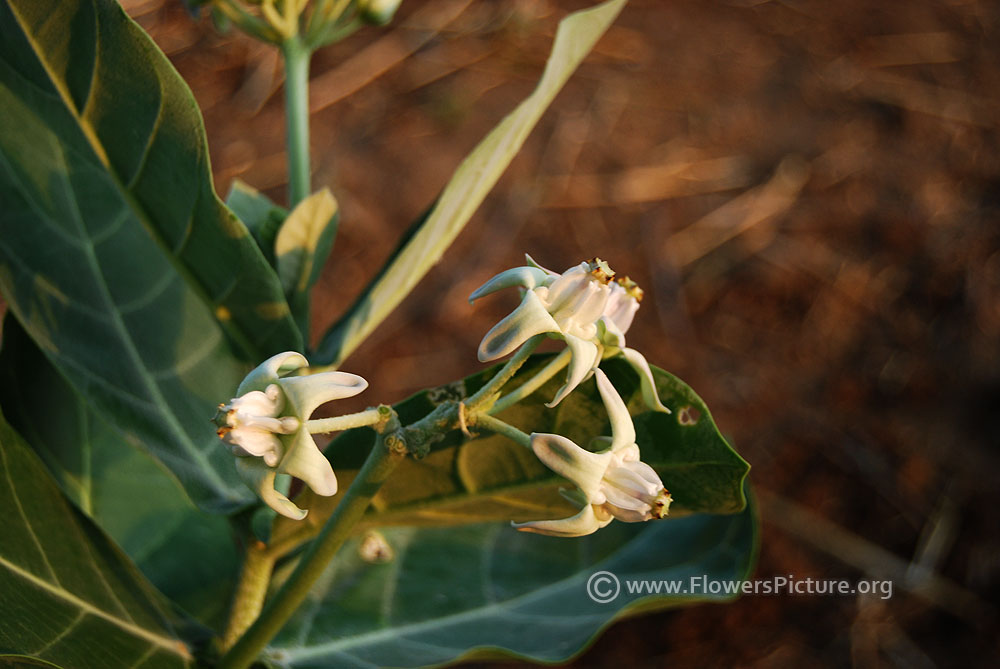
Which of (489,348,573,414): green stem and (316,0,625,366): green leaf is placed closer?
(489,348,573,414): green stem

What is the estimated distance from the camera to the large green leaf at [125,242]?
0.63 metres

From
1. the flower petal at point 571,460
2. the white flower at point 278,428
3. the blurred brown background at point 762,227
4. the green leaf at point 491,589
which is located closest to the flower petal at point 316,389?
the white flower at point 278,428

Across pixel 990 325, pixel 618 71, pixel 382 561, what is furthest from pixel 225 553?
pixel 618 71

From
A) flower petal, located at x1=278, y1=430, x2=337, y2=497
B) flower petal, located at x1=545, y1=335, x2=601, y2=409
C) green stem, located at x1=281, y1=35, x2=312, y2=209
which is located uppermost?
green stem, located at x1=281, y1=35, x2=312, y2=209

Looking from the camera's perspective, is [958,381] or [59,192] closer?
[59,192]

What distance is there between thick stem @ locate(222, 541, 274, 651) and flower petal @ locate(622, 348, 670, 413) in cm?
33

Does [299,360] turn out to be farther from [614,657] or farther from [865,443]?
[865,443]

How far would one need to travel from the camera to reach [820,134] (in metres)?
2.90

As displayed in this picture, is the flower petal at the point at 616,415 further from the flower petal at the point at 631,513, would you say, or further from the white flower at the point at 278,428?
the white flower at the point at 278,428

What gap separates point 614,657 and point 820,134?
5.95 ft

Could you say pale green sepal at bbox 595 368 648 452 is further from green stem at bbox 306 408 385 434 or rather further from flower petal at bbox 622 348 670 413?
green stem at bbox 306 408 385 434

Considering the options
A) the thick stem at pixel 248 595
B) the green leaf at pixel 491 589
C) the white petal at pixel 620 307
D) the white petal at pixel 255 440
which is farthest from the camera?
the green leaf at pixel 491 589

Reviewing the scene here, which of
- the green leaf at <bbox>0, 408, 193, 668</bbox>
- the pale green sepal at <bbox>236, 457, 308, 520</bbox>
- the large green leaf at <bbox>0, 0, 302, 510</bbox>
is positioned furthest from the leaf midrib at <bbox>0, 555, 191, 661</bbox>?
the pale green sepal at <bbox>236, 457, 308, 520</bbox>

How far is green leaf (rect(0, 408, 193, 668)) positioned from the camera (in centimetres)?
63
